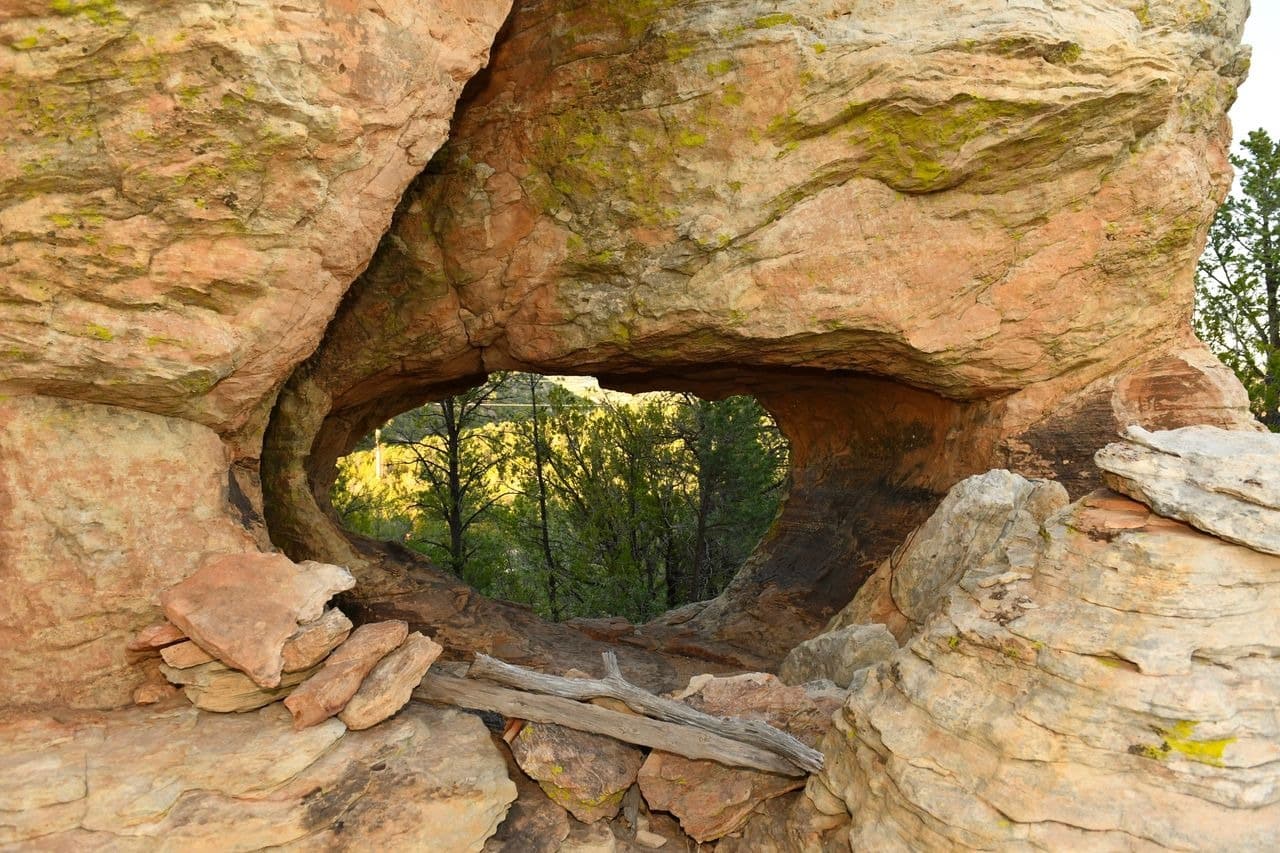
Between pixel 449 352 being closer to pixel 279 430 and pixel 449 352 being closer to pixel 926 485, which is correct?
pixel 279 430

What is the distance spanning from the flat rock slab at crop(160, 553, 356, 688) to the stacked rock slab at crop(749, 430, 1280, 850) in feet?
11.0

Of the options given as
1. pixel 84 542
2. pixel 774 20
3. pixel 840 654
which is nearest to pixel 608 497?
pixel 840 654

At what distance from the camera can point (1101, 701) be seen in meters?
3.45

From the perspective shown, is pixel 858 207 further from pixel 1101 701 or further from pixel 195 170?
pixel 195 170

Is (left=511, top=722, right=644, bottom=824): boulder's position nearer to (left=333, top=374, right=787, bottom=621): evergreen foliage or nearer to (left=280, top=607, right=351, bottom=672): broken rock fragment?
(left=280, top=607, right=351, bottom=672): broken rock fragment

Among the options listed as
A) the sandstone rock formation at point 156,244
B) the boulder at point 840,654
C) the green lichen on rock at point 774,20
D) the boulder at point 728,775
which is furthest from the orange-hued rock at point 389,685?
the green lichen on rock at point 774,20

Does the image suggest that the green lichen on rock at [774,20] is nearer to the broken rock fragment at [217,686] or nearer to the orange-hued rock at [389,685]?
the orange-hued rock at [389,685]

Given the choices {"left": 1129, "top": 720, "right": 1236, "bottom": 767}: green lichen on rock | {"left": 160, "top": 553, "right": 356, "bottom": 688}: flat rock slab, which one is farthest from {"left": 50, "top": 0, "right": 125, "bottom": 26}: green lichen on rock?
{"left": 1129, "top": 720, "right": 1236, "bottom": 767}: green lichen on rock

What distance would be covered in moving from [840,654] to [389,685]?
350cm

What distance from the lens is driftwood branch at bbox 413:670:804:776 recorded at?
16.0 feet

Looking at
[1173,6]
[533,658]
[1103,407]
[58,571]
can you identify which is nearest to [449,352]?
[533,658]

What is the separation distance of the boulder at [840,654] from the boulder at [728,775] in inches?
23.6

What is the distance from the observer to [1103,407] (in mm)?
6449

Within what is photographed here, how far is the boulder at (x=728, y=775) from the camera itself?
481cm
